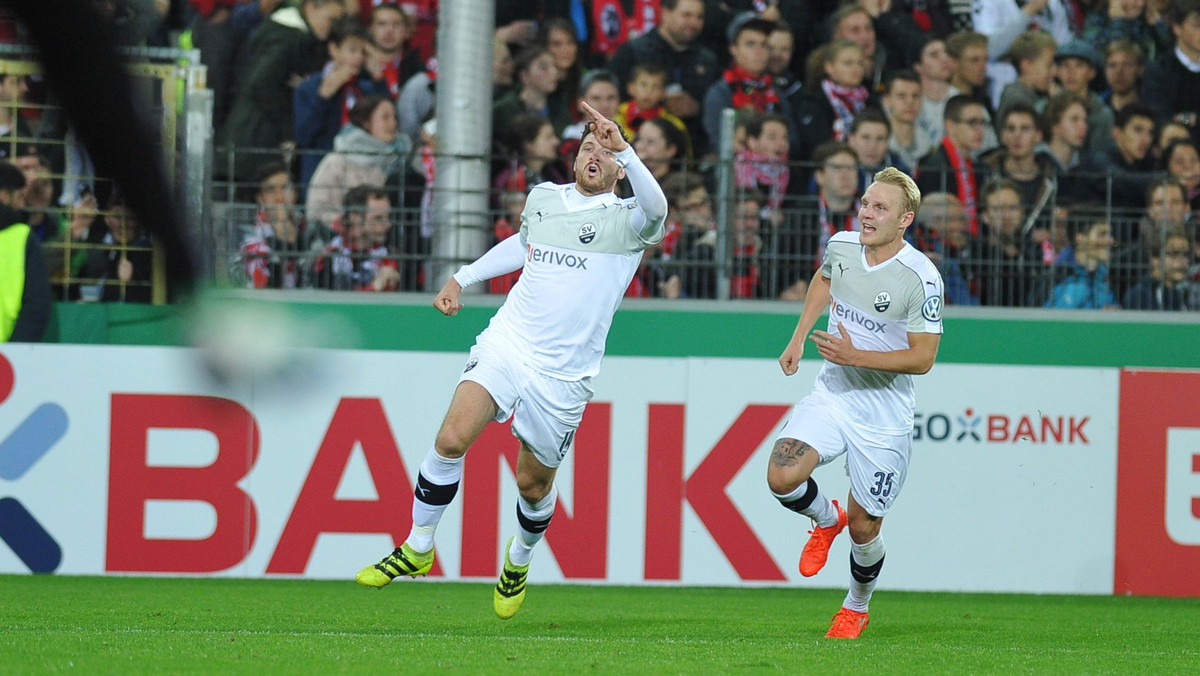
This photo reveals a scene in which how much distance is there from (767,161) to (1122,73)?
12.5ft

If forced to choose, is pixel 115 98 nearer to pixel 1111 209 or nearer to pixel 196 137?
pixel 196 137

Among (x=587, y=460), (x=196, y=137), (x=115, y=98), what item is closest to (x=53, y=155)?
(x=196, y=137)

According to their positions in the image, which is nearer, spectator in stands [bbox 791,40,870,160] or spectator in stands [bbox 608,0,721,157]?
spectator in stands [bbox 791,40,870,160]

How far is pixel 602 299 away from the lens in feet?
24.7

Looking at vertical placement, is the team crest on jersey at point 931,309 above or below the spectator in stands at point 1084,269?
below

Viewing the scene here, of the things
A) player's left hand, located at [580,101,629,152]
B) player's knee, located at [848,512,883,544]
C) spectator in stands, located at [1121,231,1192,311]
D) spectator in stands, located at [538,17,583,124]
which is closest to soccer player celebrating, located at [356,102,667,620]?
player's left hand, located at [580,101,629,152]

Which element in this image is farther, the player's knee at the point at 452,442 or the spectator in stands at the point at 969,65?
the spectator in stands at the point at 969,65

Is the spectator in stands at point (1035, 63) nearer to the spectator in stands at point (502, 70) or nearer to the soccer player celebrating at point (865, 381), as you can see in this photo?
the spectator in stands at point (502, 70)

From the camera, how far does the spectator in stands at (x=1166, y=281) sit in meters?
10.4

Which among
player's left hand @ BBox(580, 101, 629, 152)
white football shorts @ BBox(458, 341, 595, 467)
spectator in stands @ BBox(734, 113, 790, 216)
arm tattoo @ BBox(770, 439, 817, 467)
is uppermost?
spectator in stands @ BBox(734, 113, 790, 216)

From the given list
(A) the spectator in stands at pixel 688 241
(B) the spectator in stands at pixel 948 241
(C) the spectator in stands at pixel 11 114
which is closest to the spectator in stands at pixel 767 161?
(A) the spectator in stands at pixel 688 241

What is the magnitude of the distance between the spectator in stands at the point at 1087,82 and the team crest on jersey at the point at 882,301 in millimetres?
5534

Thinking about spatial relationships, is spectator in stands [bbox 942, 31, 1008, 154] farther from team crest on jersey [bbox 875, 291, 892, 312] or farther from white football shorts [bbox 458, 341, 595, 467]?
white football shorts [bbox 458, 341, 595, 467]

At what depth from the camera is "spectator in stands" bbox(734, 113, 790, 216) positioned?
10328 mm
